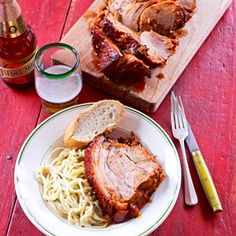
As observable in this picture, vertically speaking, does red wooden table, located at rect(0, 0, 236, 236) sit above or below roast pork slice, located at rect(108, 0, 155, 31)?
below

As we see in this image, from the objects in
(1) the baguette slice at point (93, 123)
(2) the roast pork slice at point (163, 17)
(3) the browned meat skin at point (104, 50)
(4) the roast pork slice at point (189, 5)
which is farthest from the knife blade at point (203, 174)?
(4) the roast pork slice at point (189, 5)

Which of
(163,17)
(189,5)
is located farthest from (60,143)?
(189,5)

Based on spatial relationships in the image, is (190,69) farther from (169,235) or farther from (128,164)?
(169,235)

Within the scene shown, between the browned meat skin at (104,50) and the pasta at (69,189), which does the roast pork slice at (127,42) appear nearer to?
the browned meat skin at (104,50)

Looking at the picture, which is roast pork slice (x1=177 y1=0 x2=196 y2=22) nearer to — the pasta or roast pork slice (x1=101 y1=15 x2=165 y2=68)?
roast pork slice (x1=101 y1=15 x2=165 y2=68)

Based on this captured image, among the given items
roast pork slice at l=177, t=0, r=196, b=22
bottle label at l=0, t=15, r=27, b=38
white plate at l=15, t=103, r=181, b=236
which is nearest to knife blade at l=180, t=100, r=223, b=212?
white plate at l=15, t=103, r=181, b=236
